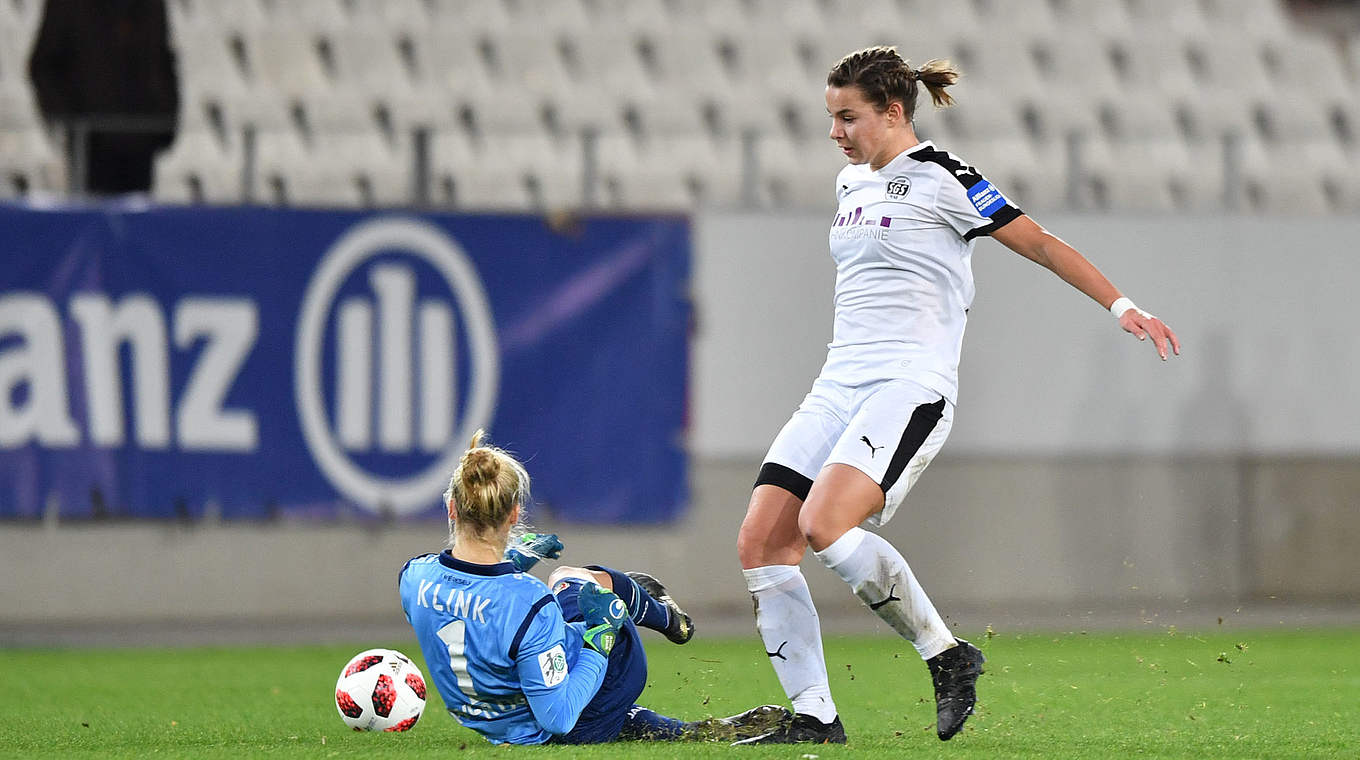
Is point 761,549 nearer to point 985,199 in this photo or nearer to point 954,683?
point 954,683

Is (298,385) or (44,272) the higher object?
(44,272)

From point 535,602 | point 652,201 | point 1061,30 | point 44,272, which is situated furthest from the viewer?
point 1061,30

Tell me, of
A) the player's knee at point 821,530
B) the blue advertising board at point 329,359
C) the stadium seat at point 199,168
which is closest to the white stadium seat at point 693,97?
the stadium seat at point 199,168

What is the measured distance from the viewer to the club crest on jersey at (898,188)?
4848mm

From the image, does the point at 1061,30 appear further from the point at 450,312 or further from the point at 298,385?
the point at 298,385

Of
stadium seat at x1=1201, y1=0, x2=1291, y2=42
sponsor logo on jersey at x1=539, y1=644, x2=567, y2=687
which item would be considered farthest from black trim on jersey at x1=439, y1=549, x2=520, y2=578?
stadium seat at x1=1201, y1=0, x2=1291, y2=42

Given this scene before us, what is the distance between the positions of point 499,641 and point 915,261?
1.53 metres

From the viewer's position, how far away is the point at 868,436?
15.5 ft

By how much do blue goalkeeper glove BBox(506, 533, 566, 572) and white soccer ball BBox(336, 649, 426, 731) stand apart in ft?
2.41

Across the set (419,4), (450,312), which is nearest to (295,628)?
(450,312)

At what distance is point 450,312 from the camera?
9.17m

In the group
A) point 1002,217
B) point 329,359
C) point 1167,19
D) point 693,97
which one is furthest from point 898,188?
point 1167,19

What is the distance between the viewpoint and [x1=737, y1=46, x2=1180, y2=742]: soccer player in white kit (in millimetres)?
4738

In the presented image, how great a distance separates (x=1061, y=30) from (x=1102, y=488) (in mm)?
3811
